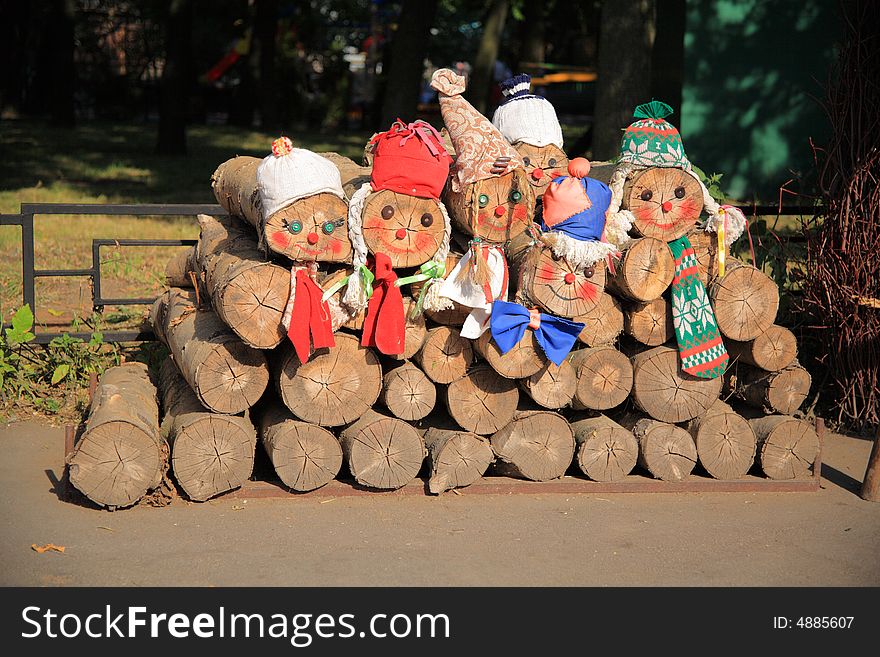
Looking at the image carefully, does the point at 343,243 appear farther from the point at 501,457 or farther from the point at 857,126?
the point at 857,126

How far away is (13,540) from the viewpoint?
506cm

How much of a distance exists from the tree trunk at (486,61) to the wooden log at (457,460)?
51.8 feet

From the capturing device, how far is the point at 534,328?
5531mm

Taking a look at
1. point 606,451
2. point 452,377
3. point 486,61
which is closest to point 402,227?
point 452,377

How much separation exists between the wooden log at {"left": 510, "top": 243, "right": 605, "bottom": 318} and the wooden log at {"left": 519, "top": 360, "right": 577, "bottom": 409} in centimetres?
33

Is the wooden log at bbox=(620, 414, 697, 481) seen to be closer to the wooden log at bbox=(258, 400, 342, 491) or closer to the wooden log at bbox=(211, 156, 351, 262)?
the wooden log at bbox=(258, 400, 342, 491)

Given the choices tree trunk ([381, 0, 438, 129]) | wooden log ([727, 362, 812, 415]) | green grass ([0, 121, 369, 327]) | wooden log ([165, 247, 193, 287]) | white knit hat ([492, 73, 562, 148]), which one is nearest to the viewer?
wooden log ([727, 362, 812, 415])

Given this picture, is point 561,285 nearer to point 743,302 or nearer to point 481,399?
point 481,399

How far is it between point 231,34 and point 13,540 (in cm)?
3250

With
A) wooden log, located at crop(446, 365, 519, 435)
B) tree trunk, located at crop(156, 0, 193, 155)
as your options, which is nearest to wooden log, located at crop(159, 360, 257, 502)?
wooden log, located at crop(446, 365, 519, 435)

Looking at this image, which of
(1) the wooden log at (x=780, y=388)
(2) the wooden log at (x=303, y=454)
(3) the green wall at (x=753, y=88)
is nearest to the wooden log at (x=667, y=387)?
(1) the wooden log at (x=780, y=388)

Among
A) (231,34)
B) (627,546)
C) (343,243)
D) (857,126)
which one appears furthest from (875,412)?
(231,34)

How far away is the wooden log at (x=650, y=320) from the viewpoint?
587cm

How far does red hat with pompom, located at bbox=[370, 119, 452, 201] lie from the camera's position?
214 inches
